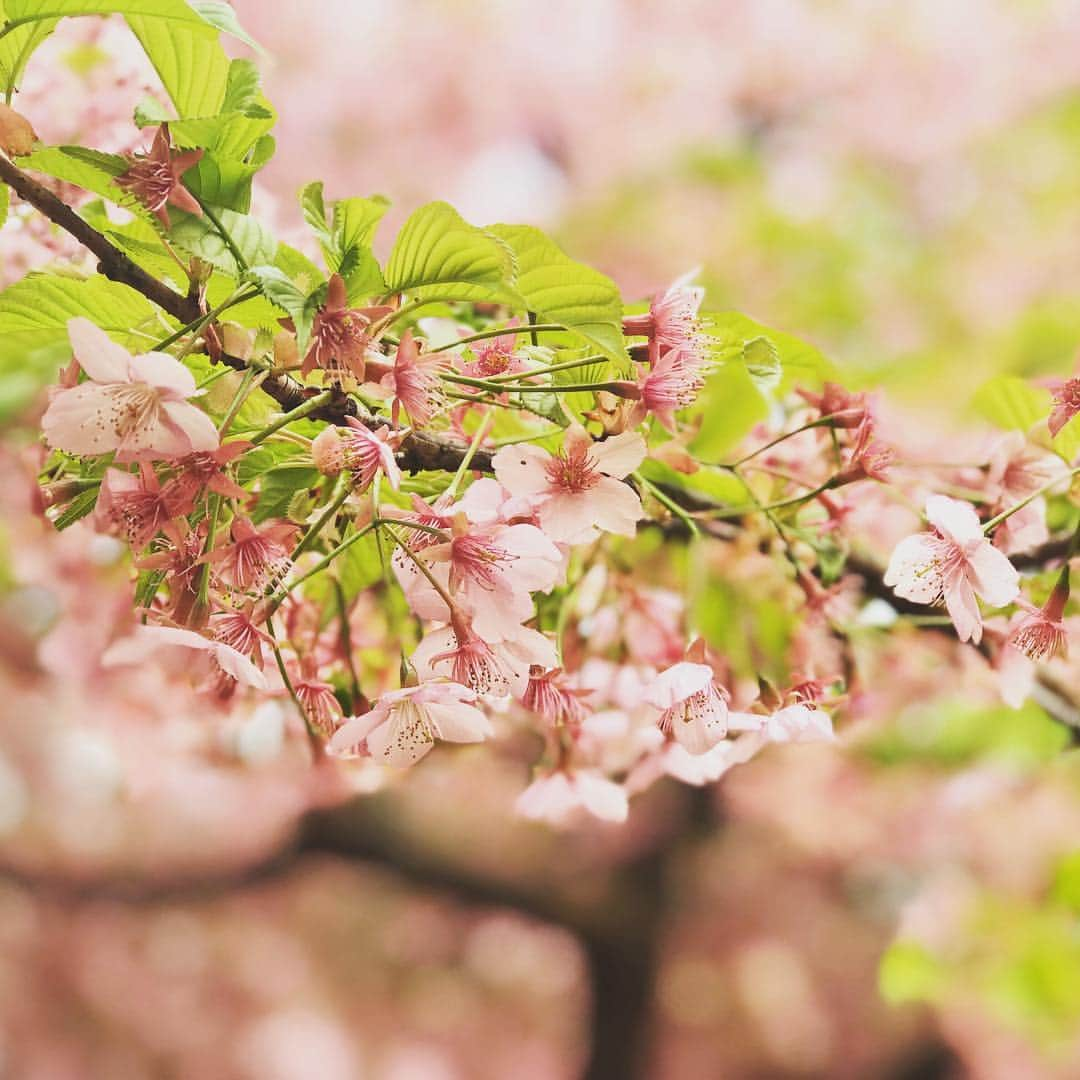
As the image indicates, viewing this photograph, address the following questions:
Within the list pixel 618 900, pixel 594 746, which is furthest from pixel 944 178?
pixel 594 746

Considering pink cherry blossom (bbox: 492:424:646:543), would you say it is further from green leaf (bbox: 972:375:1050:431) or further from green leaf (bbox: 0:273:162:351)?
green leaf (bbox: 972:375:1050:431)

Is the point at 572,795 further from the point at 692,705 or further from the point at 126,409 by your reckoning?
the point at 126,409

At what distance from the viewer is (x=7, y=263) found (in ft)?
2.40

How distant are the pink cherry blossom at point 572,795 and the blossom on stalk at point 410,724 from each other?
217mm

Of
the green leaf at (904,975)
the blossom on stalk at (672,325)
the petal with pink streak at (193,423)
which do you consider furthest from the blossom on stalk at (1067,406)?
the green leaf at (904,975)

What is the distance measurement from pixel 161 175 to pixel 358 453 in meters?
0.12

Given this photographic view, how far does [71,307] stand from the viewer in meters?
0.49

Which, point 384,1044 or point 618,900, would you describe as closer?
point 618,900

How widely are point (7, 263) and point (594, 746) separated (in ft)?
1.68

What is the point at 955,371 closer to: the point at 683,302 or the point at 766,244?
the point at 766,244

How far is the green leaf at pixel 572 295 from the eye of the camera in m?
0.42

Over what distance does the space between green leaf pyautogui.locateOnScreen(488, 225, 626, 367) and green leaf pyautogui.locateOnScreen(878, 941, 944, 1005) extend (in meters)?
1.08

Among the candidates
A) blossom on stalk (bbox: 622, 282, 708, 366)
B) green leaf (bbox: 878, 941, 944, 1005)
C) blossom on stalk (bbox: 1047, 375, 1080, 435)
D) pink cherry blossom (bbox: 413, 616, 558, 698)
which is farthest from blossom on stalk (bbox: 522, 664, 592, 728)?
green leaf (bbox: 878, 941, 944, 1005)

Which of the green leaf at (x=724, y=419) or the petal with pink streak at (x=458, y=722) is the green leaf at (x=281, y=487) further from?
the green leaf at (x=724, y=419)
